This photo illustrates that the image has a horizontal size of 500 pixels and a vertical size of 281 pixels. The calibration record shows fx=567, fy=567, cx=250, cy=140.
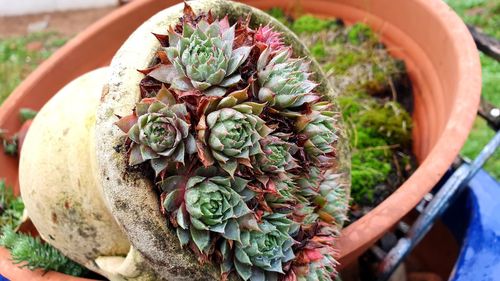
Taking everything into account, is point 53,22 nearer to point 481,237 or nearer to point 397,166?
point 397,166

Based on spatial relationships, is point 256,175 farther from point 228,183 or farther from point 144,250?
point 144,250

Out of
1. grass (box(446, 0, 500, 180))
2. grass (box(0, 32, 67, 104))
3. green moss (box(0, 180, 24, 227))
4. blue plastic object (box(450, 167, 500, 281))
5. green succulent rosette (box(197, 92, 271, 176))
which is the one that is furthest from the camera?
grass (box(0, 32, 67, 104))

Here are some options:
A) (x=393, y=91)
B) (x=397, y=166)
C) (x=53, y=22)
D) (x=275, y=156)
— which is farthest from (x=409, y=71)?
(x=53, y=22)

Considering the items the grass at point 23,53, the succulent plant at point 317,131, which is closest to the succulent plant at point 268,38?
the succulent plant at point 317,131

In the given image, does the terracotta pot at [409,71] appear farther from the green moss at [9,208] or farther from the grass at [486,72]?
the grass at [486,72]

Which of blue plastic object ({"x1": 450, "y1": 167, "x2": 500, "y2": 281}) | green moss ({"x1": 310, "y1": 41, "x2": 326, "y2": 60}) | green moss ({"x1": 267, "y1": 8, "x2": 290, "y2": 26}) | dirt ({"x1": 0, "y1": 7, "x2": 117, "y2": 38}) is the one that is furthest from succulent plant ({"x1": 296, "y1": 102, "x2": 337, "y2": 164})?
dirt ({"x1": 0, "y1": 7, "x2": 117, "y2": 38})

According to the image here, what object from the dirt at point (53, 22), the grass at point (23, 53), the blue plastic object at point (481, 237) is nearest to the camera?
the blue plastic object at point (481, 237)

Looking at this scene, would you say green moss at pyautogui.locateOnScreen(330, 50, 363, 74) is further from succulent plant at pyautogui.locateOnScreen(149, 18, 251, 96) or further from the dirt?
the dirt
